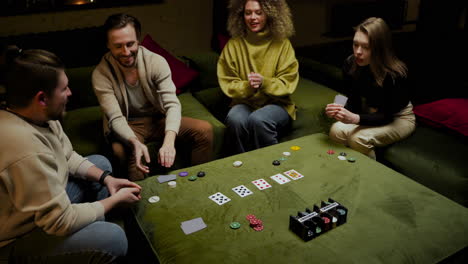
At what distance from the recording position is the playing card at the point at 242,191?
190cm

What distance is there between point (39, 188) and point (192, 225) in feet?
2.06

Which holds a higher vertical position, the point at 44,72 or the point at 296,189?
the point at 44,72

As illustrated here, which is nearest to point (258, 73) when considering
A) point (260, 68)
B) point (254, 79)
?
point (260, 68)

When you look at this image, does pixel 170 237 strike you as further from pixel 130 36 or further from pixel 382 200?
pixel 130 36

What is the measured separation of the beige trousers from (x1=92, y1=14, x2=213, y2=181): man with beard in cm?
95

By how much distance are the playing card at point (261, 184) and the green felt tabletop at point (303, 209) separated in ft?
0.08

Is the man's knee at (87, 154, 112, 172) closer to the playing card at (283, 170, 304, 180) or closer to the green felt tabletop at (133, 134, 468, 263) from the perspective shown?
the green felt tabletop at (133, 134, 468, 263)

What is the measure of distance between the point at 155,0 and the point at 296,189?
8.76 ft

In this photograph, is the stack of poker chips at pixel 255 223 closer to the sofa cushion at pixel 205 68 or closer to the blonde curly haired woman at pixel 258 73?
the blonde curly haired woman at pixel 258 73

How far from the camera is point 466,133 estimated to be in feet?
8.00

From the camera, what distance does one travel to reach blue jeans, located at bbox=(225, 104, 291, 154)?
8.85 feet

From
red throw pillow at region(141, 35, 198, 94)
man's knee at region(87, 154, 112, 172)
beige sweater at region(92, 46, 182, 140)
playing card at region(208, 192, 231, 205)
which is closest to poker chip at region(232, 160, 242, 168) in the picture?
playing card at region(208, 192, 231, 205)

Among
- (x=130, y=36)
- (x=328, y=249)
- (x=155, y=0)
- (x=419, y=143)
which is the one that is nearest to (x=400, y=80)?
(x=419, y=143)

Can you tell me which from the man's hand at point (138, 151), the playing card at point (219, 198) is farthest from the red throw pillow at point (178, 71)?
the playing card at point (219, 198)
